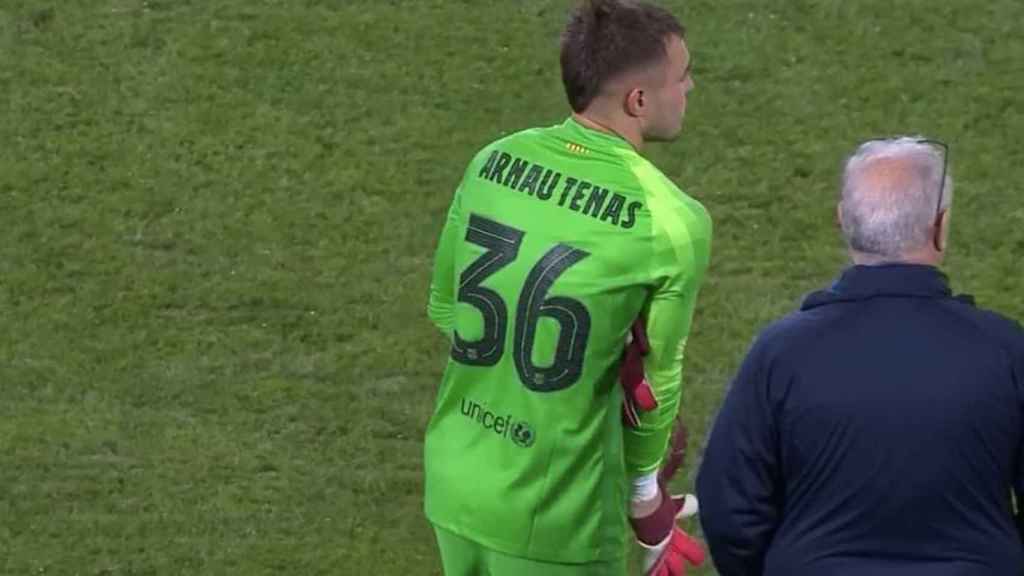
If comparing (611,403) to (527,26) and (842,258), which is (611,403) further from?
(527,26)

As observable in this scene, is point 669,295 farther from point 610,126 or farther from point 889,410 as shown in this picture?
point 889,410

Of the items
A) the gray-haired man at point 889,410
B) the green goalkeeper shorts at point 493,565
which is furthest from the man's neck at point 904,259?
the green goalkeeper shorts at point 493,565

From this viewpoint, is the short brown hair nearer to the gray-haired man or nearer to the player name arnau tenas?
the player name arnau tenas

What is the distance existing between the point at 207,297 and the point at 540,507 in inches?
142

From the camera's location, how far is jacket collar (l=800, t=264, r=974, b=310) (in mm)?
3381

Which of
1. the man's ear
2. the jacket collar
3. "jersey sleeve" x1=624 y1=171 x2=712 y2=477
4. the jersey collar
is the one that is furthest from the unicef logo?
the man's ear

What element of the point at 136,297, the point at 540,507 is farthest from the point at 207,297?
the point at 540,507

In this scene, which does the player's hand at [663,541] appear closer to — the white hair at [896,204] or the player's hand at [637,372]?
the player's hand at [637,372]

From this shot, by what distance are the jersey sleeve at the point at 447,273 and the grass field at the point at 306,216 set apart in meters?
1.74

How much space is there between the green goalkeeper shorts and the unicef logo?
8.9 inches

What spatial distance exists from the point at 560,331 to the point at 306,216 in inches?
161

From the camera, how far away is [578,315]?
149 inches

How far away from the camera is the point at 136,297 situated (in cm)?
729

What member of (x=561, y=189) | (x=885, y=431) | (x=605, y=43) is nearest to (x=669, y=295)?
(x=561, y=189)
